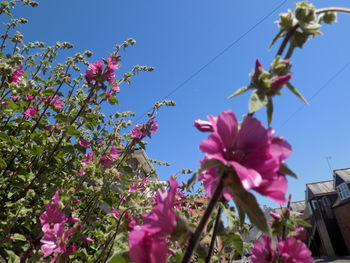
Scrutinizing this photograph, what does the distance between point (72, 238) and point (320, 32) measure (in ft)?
6.22

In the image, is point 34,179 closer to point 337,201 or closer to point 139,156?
point 139,156

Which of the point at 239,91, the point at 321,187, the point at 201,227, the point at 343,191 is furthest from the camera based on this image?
the point at 321,187

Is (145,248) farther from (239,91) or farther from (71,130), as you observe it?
(71,130)

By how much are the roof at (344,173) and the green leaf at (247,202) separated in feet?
112

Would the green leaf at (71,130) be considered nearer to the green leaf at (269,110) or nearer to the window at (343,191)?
the green leaf at (269,110)

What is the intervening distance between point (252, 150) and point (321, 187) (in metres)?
39.2

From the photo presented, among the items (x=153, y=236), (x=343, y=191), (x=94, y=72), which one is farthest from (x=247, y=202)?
(x=343, y=191)

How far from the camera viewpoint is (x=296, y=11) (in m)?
1.09

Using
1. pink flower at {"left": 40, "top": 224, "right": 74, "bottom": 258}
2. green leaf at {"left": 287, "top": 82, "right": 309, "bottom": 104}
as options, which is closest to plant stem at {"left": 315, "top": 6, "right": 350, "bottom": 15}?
green leaf at {"left": 287, "top": 82, "right": 309, "bottom": 104}

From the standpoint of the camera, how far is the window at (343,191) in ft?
96.5

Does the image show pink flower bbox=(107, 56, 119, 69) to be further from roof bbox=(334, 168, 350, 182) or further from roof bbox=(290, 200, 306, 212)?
roof bbox=(290, 200, 306, 212)

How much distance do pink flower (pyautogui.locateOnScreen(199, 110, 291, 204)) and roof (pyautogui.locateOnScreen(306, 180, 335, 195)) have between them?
3755cm

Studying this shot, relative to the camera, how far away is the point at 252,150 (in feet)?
3.06

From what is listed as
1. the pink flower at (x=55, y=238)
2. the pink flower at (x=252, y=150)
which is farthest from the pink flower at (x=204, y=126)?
the pink flower at (x=55, y=238)
